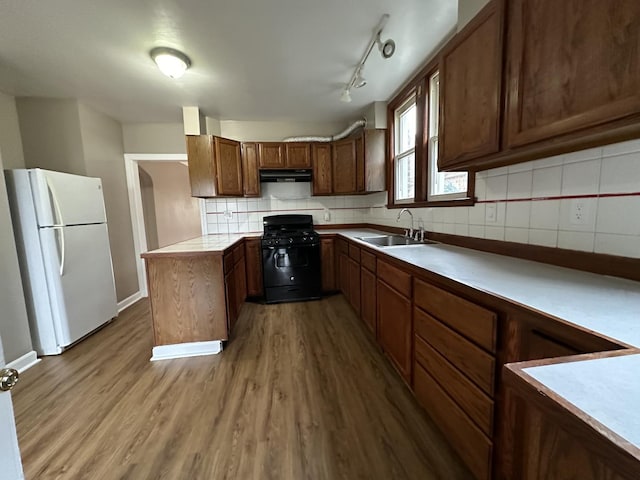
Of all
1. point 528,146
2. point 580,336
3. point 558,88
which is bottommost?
point 580,336

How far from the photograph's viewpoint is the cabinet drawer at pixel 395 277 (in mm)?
1601

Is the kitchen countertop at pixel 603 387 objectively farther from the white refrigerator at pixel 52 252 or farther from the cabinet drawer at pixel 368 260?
the white refrigerator at pixel 52 252

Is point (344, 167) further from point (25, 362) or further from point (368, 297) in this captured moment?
point (25, 362)

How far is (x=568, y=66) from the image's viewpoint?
93cm

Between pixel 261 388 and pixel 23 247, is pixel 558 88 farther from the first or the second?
pixel 23 247

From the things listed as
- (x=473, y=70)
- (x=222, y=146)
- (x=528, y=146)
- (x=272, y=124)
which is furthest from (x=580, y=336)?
(x=272, y=124)

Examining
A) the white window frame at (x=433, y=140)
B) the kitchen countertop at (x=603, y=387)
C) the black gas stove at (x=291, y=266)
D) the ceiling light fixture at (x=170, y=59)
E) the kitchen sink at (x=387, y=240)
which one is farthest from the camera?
the black gas stove at (x=291, y=266)

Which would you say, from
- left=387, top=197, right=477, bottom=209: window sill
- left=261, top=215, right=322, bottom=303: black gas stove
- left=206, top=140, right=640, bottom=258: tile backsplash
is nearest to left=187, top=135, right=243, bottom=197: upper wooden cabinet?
left=261, top=215, right=322, bottom=303: black gas stove

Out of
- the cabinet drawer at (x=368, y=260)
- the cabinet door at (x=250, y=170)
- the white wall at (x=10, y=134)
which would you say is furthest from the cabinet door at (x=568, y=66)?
the white wall at (x=10, y=134)

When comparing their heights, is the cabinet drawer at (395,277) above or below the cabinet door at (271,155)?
below

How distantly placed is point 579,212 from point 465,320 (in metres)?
0.73

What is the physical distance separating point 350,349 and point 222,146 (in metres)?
2.88

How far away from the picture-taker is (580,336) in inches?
26.0

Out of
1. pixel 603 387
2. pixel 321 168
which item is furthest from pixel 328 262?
pixel 603 387
